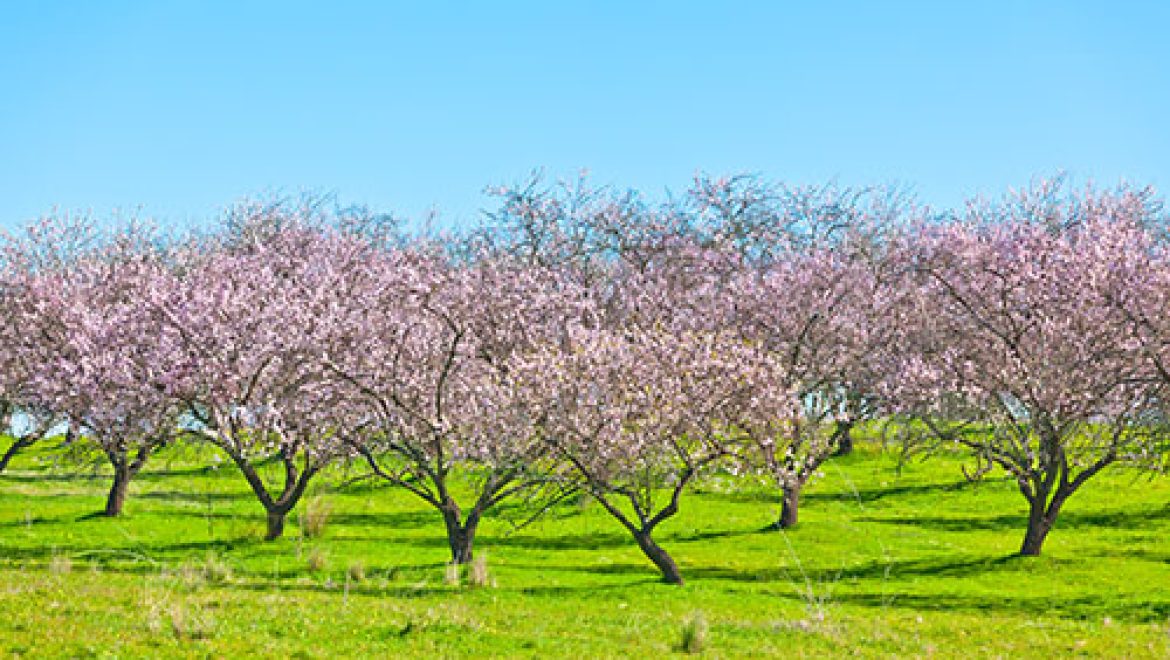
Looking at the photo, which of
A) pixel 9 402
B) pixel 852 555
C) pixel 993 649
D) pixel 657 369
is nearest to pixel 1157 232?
pixel 852 555

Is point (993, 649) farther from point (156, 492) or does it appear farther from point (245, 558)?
point (156, 492)

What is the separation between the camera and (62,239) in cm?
5838

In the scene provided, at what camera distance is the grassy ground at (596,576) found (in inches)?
607

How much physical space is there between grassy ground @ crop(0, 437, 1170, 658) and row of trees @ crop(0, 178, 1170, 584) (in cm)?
195

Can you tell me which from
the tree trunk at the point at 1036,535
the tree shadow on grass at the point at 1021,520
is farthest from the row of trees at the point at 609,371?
the tree shadow on grass at the point at 1021,520

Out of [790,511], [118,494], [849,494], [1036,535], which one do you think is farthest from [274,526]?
[849,494]

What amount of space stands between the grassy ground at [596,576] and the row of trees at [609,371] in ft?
6.39

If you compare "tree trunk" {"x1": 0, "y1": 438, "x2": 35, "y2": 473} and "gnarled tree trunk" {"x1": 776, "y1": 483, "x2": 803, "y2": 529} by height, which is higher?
"tree trunk" {"x1": 0, "y1": 438, "x2": 35, "y2": 473}

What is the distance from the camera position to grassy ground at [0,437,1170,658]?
15406 millimetres

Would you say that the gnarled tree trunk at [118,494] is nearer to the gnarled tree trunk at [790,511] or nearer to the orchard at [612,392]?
the orchard at [612,392]

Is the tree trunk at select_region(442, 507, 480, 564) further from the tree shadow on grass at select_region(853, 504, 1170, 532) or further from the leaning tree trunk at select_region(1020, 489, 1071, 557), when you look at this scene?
the tree shadow on grass at select_region(853, 504, 1170, 532)

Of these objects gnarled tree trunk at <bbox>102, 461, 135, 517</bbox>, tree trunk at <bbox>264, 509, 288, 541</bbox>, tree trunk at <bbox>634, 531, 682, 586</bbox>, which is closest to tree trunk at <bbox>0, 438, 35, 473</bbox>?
gnarled tree trunk at <bbox>102, 461, 135, 517</bbox>

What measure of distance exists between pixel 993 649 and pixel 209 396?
20.8 m

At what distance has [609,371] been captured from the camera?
90.6 ft
